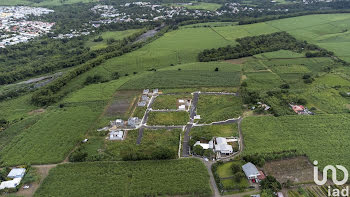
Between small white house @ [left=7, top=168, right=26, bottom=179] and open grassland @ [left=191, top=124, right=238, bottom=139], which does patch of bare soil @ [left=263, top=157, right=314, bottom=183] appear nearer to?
open grassland @ [left=191, top=124, right=238, bottom=139]

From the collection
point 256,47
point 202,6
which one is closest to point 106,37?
point 256,47

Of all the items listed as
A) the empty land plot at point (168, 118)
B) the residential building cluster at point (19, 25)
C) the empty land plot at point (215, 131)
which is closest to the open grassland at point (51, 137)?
the empty land plot at point (168, 118)

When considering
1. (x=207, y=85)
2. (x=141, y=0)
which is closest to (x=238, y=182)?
(x=207, y=85)

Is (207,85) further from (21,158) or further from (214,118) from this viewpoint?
(21,158)

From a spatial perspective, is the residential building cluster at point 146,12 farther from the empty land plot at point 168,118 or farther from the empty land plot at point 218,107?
the empty land plot at point 168,118

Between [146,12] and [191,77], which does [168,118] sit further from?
[146,12]
